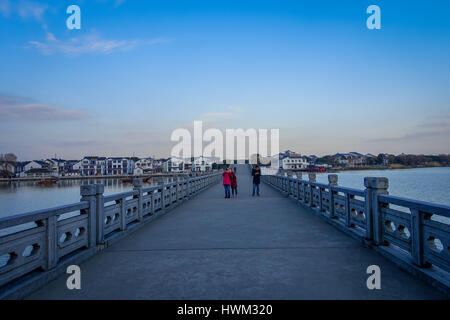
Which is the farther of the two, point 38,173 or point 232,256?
point 38,173

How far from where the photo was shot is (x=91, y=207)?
5887 mm

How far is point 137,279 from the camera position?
4492mm

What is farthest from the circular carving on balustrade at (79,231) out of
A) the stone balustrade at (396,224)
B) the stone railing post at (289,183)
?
the stone railing post at (289,183)

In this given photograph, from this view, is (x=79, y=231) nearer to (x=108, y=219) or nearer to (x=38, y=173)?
(x=108, y=219)

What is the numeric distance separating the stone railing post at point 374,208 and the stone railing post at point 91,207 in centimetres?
518

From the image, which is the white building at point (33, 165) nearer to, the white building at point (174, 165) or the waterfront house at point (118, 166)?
the waterfront house at point (118, 166)

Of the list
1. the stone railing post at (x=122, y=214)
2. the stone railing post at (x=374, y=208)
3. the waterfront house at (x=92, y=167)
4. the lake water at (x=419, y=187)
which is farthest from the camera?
the waterfront house at (x=92, y=167)

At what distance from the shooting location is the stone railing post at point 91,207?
586 cm

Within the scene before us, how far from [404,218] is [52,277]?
17.3ft

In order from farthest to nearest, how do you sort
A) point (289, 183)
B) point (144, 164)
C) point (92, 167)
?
point (144, 164) → point (92, 167) → point (289, 183)

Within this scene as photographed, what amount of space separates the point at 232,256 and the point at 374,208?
2.78m

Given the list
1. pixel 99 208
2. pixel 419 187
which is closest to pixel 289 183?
pixel 99 208

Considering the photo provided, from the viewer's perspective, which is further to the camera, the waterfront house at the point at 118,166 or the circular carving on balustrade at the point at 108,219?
the waterfront house at the point at 118,166

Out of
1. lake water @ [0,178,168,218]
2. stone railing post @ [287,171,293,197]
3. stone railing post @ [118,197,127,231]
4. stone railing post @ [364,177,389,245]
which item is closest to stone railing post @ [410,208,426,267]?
stone railing post @ [364,177,389,245]
